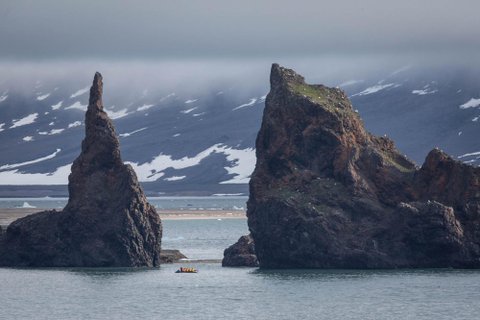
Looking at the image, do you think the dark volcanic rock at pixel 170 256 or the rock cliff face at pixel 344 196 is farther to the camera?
the dark volcanic rock at pixel 170 256

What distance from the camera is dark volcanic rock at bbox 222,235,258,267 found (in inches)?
5041

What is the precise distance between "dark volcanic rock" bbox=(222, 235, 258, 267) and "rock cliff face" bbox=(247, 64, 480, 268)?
7739mm

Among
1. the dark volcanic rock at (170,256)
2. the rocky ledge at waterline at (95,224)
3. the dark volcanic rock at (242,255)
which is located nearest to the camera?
the rocky ledge at waterline at (95,224)

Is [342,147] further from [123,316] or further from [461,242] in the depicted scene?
[123,316]

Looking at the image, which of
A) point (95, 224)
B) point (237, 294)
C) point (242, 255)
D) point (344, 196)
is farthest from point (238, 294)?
point (242, 255)

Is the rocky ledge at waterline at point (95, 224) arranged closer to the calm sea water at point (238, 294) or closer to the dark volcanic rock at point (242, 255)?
the calm sea water at point (238, 294)

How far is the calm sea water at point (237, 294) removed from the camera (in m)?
93.2

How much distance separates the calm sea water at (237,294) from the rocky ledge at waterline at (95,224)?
192cm

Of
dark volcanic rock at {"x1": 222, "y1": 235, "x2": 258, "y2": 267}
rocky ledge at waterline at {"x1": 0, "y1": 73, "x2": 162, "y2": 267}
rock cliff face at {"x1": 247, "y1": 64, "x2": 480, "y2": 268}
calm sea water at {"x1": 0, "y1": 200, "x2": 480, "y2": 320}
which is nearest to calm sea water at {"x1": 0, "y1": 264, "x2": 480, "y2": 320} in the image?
calm sea water at {"x1": 0, "y1": 200, "x2": 480, "y2": 320}

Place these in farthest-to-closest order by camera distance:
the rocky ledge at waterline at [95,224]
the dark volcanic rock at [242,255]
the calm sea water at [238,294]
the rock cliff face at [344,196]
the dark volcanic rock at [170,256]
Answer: the dark volcanic rock at [170,256] < the dark volcanic rock at [242,255] < the rocky ledge at waterline at [95,224] < the rock cliff face at [344,196] < the calm sea water at [238,294]

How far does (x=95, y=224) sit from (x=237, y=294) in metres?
21.4

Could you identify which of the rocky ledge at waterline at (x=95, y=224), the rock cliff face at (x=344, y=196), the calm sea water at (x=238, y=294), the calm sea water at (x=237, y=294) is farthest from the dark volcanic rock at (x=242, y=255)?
the rock cliff face at (x=344, y=196)

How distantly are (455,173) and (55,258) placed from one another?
3168 cm

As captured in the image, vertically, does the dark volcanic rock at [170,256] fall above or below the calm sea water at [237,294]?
above
